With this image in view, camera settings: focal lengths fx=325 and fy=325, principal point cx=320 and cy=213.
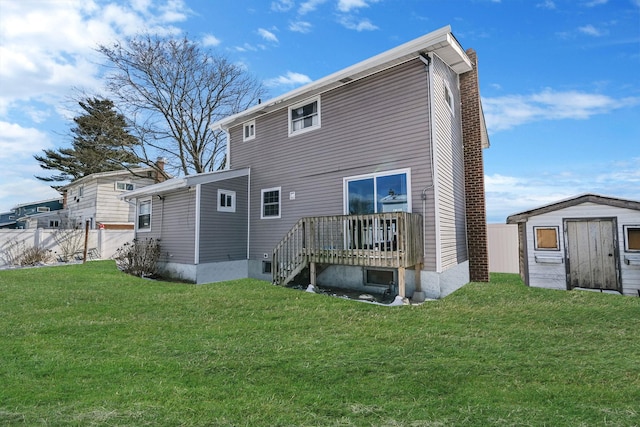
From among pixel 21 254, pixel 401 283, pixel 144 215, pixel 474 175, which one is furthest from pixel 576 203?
pixel 21 254

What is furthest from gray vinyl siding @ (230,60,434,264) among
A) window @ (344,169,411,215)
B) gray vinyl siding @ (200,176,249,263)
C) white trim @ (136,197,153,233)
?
white trim @ (136,197,153,233)

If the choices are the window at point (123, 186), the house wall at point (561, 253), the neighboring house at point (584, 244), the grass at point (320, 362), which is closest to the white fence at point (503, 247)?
the neighboring house at point (584, 244)

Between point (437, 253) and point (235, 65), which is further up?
point (235, 65)

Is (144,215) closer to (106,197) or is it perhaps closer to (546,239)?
(106,197)

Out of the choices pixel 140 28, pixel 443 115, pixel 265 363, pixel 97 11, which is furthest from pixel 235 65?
pixel 265 363

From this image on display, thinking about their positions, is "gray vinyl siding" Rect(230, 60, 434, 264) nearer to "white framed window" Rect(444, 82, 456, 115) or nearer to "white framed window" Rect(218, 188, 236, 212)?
"white framed window" Rect(218, 188, 236, 212)

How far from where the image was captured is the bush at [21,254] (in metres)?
15.9

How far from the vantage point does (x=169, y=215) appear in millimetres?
12430

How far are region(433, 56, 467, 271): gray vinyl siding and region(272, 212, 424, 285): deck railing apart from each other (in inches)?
36.3

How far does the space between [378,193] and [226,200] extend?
5894mm

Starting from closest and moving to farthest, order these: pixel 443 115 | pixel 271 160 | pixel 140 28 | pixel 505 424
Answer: pixel 505 424, pixel 443 115, pixel 271 160, pixel 140 28

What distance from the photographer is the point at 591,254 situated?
28.0 ft

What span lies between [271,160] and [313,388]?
911cm

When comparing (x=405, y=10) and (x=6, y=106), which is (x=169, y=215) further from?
(x=405, y=10)
